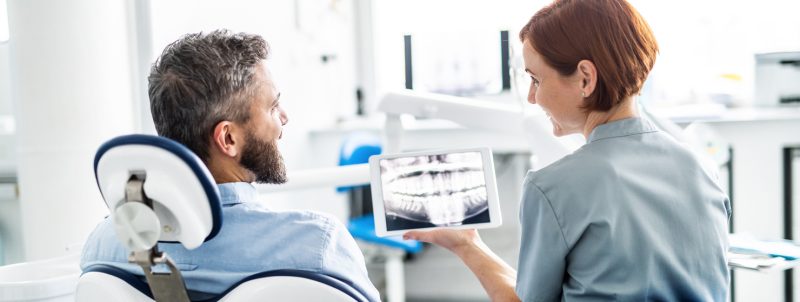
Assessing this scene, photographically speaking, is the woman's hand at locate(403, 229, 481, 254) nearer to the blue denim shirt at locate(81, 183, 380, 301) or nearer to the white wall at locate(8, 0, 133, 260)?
the blue denim shirt at locate(81, 183, 380, 301)

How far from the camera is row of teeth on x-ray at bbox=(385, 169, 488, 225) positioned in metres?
1.49

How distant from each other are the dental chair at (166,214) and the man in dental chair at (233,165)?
0.22 feet

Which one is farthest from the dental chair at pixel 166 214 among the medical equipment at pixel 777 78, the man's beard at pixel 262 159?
the medical equipment at pixel 777 78

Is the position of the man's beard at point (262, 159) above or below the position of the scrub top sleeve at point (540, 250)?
above

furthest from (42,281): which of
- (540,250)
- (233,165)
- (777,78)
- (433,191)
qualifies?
(777,78)

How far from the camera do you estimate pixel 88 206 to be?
1.91 m

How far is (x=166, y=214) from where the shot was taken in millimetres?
874

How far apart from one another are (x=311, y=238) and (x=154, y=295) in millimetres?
210

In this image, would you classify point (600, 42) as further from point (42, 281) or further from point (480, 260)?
point (42, 281)

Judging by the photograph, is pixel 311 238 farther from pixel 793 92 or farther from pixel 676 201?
pixel 793 92

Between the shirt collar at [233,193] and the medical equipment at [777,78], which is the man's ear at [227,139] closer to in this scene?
the shirt collar at [233,193]

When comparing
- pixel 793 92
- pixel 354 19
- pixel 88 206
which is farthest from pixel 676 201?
pixel 354 19

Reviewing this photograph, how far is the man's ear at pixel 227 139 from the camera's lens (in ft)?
3.69

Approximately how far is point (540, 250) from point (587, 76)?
29 centimetres
